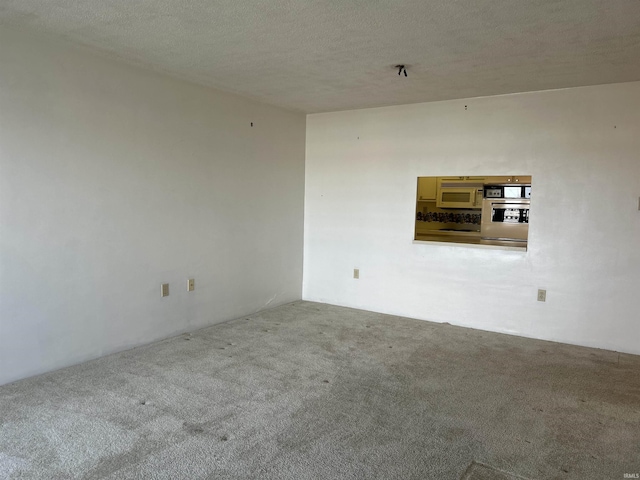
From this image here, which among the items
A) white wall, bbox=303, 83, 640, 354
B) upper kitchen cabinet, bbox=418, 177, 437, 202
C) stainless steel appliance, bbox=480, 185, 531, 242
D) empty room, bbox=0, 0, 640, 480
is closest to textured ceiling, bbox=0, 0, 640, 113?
empty room, bbox=0, 0, 640, 480

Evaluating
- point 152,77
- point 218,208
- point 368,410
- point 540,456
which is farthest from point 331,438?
point 152,77

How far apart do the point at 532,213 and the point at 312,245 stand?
2.43 m

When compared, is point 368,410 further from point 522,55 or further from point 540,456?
point 522,55

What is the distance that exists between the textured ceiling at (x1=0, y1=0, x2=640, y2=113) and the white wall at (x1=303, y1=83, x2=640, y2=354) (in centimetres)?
42

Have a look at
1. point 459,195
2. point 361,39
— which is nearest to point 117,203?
point 361,39

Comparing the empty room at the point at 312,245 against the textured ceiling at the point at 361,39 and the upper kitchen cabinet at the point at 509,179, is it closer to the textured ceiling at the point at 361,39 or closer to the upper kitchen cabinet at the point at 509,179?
the textured ceiling at the point at 361,39

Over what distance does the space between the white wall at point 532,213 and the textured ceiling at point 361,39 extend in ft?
1.36

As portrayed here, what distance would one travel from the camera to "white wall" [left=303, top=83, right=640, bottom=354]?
12.3ft

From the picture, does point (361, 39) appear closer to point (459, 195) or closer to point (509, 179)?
point (509, 179)

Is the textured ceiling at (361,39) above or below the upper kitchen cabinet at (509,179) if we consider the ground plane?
above

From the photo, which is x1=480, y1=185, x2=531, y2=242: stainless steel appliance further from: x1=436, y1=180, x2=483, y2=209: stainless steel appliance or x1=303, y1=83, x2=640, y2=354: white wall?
x1=303, y1=83, x2=640, y2=354: white wall

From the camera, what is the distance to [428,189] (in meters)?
6.57

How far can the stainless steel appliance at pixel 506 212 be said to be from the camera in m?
5.56

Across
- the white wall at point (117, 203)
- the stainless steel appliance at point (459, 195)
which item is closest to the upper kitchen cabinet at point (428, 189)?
the stainless steel appliance at point (459, 195)
